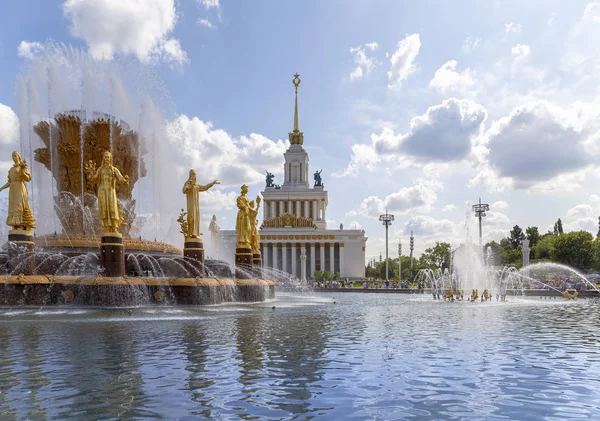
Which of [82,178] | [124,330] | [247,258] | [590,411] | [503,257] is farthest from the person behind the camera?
[503,257]

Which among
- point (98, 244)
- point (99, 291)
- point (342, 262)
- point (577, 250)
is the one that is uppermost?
point (577, 250)

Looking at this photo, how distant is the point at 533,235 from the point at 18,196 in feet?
371

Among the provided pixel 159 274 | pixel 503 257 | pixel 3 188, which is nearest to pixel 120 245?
pixel 159 274

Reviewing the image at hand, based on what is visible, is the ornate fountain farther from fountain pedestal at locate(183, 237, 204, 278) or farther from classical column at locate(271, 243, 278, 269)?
classical column at locate(271, 243, 278, 269)

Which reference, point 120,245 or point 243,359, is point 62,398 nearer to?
point 243,359

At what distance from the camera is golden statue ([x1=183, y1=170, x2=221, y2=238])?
24.6 meters

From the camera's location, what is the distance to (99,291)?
20250mm

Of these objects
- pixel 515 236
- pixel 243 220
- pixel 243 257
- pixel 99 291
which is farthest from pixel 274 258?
pixel 99 291

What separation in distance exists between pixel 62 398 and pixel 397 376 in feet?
16.0

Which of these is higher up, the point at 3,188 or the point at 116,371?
the point at 3,188

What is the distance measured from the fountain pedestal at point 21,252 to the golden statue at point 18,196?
0.32 metres

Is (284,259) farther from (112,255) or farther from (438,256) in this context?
(112,255)

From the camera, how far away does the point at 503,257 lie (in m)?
104

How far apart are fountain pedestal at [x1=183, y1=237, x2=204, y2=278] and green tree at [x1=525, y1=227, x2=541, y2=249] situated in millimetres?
105382
